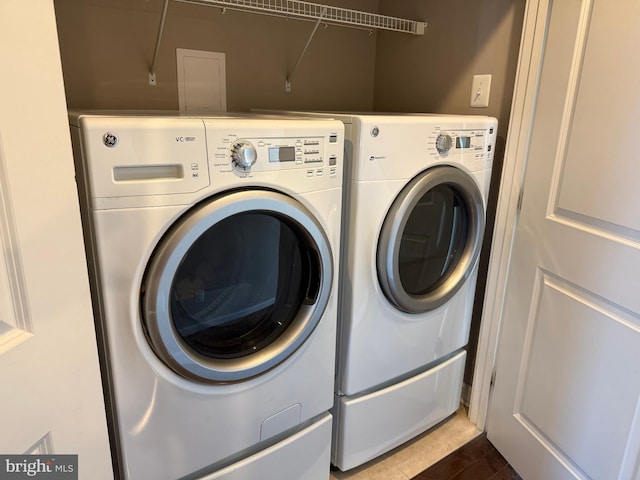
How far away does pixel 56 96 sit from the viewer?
662mm

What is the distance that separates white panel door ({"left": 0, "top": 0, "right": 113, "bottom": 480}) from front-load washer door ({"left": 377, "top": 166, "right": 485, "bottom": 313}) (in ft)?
2.79

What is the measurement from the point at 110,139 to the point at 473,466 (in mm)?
1621

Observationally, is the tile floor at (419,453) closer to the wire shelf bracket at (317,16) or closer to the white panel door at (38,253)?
the white panel door at (38,253)

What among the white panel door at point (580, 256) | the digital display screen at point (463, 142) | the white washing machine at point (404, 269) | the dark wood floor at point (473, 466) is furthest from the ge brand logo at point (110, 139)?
the dark wood floor at point (473, 466)

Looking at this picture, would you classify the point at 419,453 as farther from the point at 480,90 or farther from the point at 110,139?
the point at 110,139

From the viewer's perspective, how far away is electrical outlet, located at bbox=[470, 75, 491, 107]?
5.64ft

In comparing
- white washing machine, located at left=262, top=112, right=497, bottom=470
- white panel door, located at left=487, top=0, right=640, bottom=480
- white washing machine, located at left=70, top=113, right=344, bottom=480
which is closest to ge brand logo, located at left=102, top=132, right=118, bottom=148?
white washing machine, located at left=70, top=113, right=344, bottom=480

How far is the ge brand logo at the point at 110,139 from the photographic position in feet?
2.88

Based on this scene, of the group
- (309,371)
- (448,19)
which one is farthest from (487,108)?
(309,371)

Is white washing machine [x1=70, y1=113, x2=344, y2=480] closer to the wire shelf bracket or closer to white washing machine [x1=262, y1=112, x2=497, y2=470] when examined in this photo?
white washing machine [x1=262, y1=112, x2=497, y2=470]

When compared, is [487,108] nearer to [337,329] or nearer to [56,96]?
[337,329]

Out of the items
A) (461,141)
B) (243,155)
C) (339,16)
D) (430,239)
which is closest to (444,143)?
(461,141)

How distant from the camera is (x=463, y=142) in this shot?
145 cm

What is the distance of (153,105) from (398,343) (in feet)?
3.95
